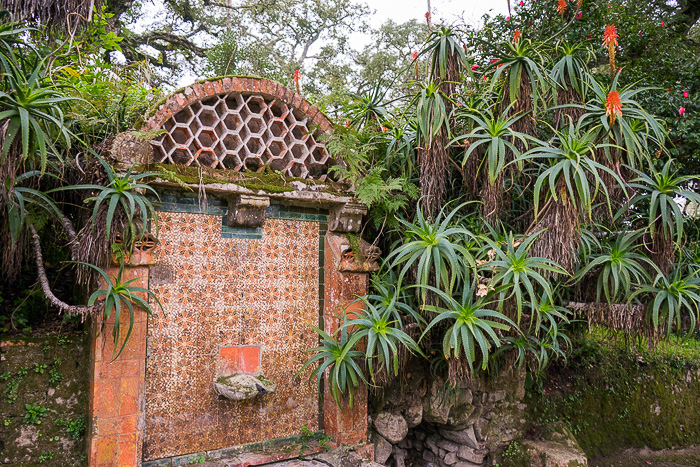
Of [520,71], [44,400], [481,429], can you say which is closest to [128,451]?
[44,400]

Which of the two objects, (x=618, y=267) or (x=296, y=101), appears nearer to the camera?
(x=618, y=267)

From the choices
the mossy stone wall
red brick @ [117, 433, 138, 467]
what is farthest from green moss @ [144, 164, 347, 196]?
red brick @ [117, 433, 138, 467]

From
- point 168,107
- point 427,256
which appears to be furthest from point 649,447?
point 168,107

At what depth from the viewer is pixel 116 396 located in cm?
402

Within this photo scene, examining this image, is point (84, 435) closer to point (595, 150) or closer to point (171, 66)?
point (595, 150)

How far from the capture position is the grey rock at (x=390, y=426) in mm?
5359

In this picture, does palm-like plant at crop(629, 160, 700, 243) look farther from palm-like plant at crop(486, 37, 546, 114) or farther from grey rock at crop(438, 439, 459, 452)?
grey rock at crop(438, 439, 459, 452)

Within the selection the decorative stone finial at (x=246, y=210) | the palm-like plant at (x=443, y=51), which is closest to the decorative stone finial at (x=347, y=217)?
the decorative stone finial at (x=246, y=210)

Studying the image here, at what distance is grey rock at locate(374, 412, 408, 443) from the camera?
17.6 ft

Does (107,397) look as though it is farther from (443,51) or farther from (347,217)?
(443,51)

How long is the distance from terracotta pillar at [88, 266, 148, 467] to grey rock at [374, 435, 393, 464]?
99.1 inches

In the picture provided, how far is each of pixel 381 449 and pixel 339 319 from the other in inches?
62.7

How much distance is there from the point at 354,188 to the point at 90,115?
8.67 feet

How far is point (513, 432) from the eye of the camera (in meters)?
6.12
